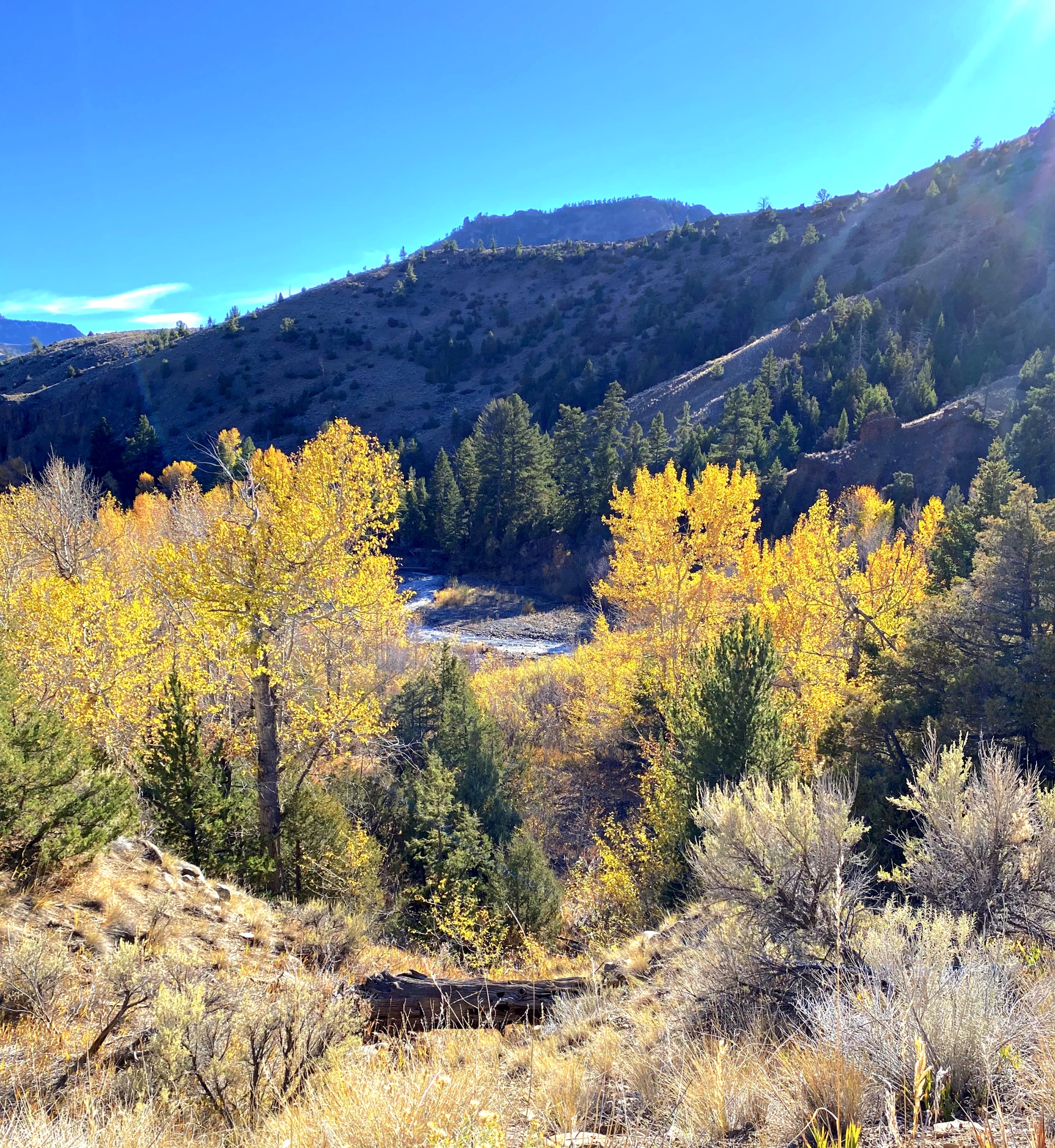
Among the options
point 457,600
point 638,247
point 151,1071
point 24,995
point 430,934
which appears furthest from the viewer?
point 638,247

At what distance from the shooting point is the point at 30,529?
1788 centimetres

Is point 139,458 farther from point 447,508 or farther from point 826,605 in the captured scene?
point 826,605

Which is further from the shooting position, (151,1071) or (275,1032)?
(275,1032)

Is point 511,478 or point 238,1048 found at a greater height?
point 511,478

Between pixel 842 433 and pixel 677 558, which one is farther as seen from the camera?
pixel 842 433

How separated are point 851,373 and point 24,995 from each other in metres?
52.0

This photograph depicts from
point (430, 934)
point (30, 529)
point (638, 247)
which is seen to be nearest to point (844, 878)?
point (430, 934)

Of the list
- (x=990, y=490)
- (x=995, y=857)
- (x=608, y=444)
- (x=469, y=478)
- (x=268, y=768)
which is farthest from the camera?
(x=469, y=478)

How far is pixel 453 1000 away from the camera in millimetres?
5344

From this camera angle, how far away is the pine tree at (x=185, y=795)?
9.19 meters

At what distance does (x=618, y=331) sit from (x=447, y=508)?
41.7 m

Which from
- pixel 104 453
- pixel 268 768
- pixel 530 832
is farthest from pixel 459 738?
pixel 104 453

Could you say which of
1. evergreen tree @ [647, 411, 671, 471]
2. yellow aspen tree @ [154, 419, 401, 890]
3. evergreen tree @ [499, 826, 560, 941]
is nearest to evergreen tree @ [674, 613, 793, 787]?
evergreen tree @ [499, 826, 560, 941]

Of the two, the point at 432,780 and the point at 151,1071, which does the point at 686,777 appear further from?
the point at 151,1071
